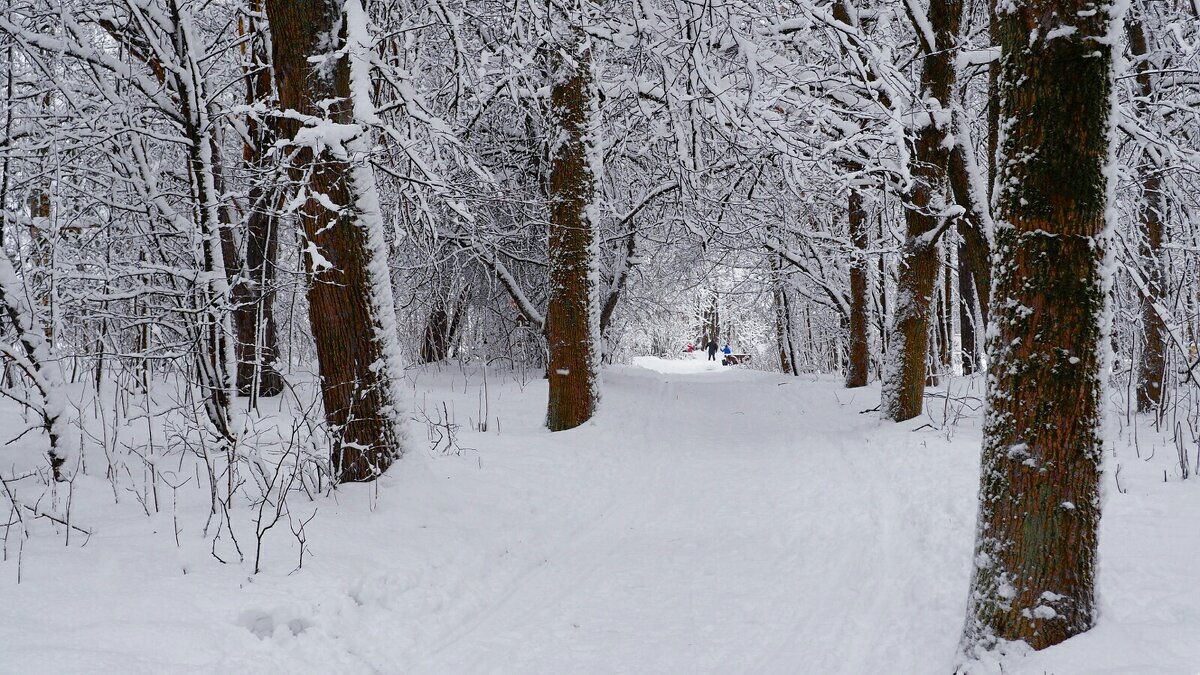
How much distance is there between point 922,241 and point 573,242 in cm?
440

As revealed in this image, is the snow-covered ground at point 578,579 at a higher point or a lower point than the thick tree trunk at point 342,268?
lower

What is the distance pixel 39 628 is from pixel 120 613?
30cm

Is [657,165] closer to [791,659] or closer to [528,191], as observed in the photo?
[528,191]

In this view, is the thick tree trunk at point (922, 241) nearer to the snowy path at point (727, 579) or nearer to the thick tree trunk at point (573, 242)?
the snowy path at point (727, 579)

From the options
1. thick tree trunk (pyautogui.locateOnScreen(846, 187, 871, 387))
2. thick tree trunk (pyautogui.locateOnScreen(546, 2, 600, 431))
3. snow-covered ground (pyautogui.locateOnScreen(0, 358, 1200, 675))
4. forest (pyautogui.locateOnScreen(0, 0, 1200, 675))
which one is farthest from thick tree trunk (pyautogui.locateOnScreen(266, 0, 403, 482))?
thick tree trunk (pyautogui.locateOnScreen(846, 187, 871, 387))

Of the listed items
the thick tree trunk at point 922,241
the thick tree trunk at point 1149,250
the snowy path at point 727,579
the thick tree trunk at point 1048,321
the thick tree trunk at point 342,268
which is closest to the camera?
the thick tree trunk at point 1048,321

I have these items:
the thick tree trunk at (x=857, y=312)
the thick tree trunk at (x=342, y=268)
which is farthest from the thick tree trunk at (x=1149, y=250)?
the thick tree trunk at (x=342, y=268)

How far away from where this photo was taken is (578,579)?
4.74 metres

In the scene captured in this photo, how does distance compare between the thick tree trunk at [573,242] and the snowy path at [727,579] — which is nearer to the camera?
the snowy path at [727,579]

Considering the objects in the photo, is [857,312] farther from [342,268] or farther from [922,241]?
[342,268]

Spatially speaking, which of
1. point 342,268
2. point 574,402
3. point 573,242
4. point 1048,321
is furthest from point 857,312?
point 1048,321

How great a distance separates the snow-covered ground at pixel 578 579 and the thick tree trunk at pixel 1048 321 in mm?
286

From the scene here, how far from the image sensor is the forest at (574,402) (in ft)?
9.73

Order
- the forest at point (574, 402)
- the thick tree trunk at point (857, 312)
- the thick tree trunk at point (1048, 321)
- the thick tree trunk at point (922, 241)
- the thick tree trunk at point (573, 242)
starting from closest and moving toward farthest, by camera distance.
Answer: the thick tree trunk at point (1048, 321), the forest at point (574, 402), the thick tree trunk at point (922, 241), the thick tree trunk at point (573, 242), the thick tree trunk at point (857, 312)
